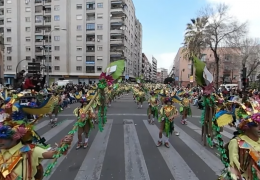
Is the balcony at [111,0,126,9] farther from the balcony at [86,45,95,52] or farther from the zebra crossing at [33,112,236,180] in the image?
the zebra crossing at [33,112,236,180]

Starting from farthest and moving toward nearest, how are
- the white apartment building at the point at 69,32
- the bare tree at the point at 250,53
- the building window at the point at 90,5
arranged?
the building window at the point at 90,5 → the white apartment building at the point at 69,32 → the bare tree at the point at 250,53

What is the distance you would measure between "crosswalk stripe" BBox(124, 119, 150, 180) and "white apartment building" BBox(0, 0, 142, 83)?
48623mm

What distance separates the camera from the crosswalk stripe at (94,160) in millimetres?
5070

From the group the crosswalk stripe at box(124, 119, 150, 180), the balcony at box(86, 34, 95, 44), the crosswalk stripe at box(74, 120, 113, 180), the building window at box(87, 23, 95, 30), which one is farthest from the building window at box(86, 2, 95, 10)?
the crosswalk stripe at box(74, 120, 113, 180)

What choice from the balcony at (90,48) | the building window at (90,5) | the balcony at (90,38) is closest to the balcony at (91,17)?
the building window at (90,5)

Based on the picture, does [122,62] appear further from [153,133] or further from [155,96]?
[155,96]

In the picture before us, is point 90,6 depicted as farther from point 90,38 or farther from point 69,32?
point 69,32

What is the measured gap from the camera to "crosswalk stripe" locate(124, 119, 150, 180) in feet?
16.6

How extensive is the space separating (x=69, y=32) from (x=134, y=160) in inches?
2153

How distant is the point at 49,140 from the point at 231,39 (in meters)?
27.1

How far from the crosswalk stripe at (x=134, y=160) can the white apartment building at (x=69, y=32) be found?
48623 mm

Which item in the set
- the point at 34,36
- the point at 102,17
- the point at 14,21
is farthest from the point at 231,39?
the point at 14,21

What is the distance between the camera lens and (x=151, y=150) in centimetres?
A: 704

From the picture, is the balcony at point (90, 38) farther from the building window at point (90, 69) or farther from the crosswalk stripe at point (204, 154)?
the crosswalk stripe at point (204, 154)
